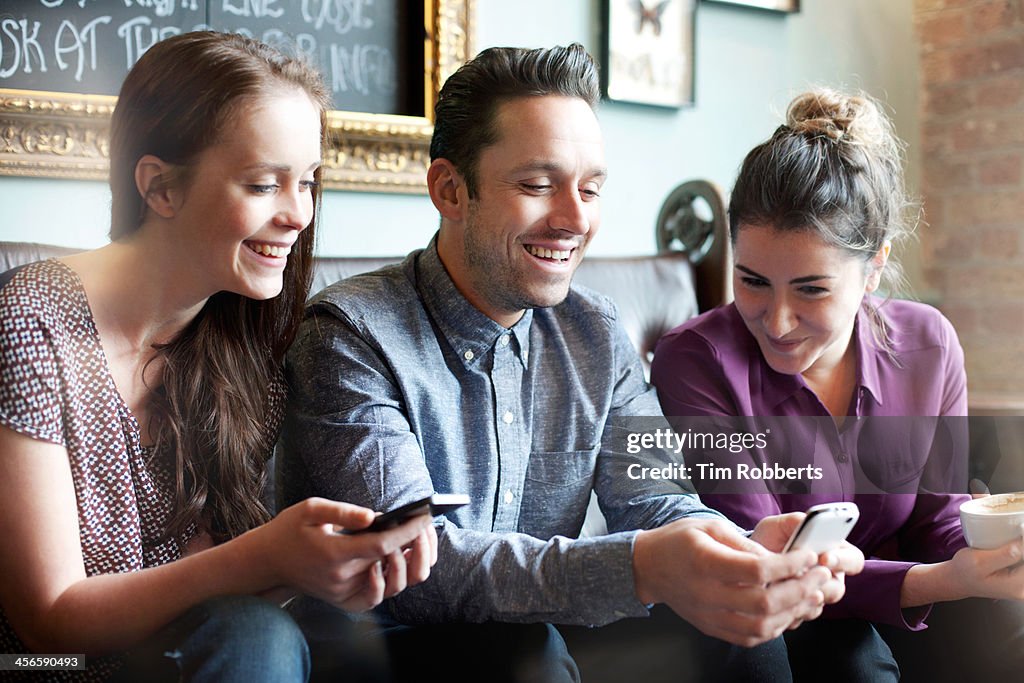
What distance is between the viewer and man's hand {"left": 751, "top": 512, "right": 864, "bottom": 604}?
31.1 inches

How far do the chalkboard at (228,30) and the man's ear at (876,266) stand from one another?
2.11 ft

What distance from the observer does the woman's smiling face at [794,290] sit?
108cm

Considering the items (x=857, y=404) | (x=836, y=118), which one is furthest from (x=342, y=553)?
(x=836, y=118)

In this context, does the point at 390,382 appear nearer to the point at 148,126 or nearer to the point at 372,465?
the point at 372,465

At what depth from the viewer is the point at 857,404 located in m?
1.12

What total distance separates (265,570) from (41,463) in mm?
174

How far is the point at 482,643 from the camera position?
83cm

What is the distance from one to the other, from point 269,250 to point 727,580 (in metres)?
0.44

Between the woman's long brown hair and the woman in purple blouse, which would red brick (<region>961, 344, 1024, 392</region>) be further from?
the woman's long brown hair

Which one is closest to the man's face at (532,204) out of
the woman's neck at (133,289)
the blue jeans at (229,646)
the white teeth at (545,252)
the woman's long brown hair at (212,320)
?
the white teeth at (545,252)

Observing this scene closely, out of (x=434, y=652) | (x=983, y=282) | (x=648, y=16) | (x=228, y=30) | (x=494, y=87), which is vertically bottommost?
(x=434, y=652)

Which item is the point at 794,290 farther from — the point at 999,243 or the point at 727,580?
the point at 999,243

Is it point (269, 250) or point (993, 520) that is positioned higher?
point (269, 250)

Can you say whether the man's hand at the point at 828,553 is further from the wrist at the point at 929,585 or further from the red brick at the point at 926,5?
the red brick at the point at 926,5
